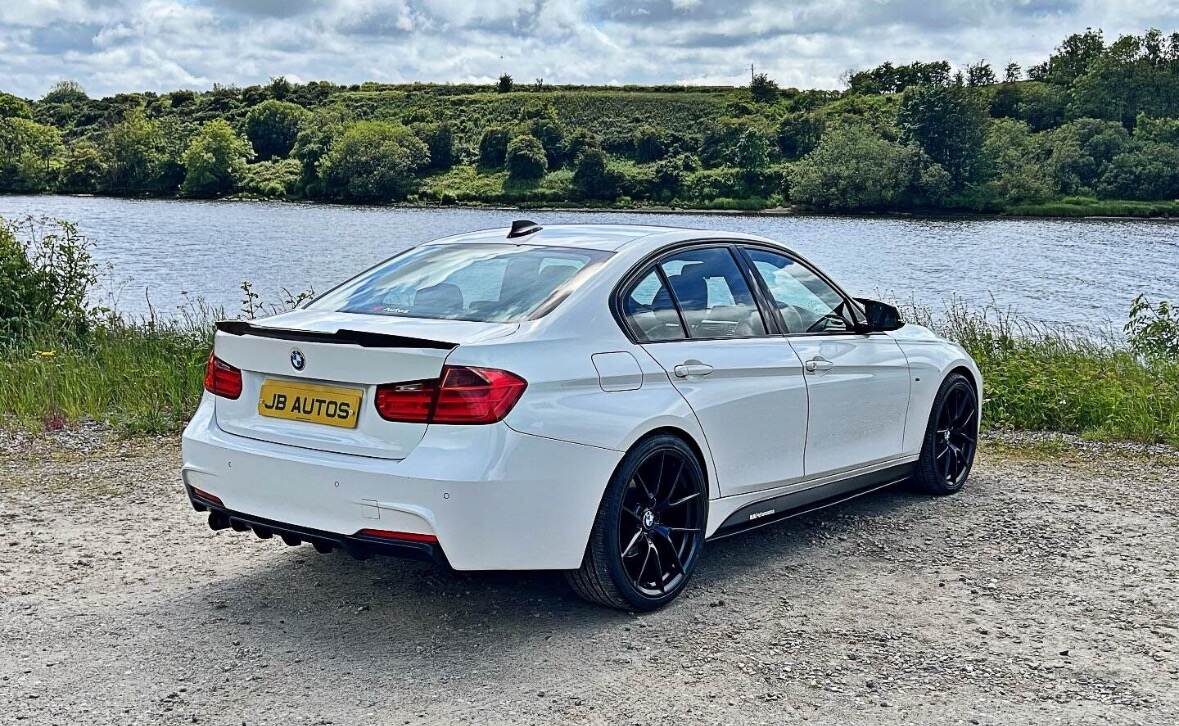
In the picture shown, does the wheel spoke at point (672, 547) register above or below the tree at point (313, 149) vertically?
below

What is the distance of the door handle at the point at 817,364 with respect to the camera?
5.47 metres

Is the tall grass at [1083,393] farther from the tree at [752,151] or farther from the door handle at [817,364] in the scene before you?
the tree at [752,151]

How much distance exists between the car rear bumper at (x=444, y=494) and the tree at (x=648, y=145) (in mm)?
81848

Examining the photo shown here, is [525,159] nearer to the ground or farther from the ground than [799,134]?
nearer to the ground

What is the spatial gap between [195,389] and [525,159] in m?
74.2

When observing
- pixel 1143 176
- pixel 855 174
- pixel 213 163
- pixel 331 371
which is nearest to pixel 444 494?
pixel 331 371

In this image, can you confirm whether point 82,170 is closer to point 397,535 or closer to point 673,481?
point 673,481

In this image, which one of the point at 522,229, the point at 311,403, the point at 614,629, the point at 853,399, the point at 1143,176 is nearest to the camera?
the point at 311,403

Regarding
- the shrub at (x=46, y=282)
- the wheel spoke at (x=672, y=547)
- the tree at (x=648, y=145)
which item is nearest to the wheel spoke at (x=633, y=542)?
the wheel spoke at (x=672, y=547)

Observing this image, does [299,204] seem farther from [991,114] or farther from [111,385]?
[111,385]

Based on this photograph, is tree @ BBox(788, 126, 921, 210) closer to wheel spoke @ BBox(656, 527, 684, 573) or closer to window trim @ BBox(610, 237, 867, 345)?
window trim @ BBox(610, 237, 867, 345)

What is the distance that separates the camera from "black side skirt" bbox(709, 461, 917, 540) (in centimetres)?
512

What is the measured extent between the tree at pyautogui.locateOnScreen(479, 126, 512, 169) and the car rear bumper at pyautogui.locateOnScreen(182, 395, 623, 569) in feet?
272

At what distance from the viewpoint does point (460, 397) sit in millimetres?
3990
